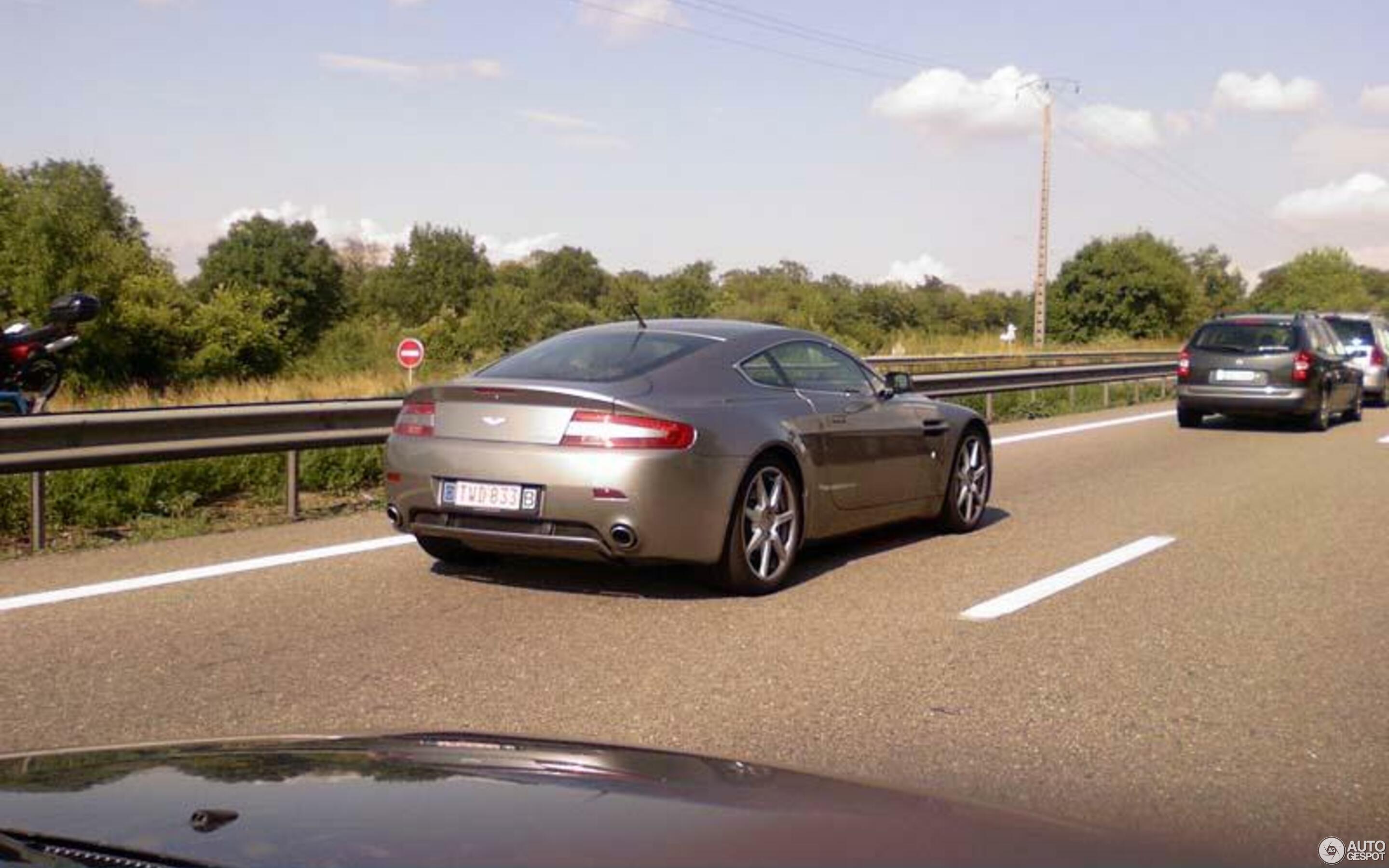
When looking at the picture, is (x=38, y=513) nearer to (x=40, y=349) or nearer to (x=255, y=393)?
(x=40, y=349)

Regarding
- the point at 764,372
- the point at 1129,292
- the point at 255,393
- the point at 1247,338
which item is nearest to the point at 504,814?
the point at 764,372

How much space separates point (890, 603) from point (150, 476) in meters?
5.81

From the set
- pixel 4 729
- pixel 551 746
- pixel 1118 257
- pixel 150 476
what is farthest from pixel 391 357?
pixel 1118 257

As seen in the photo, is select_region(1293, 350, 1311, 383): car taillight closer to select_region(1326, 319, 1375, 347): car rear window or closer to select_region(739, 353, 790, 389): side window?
select_region(1326, 319, 1375, 347): car rear window

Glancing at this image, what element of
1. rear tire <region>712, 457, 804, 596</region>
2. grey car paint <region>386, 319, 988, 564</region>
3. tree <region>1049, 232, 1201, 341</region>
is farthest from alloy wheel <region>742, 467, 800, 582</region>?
tree <region>1049, 232, 1201, 341</region>

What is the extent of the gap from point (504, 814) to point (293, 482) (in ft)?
27.1

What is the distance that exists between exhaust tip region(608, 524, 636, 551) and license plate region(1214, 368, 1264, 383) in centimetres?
1462

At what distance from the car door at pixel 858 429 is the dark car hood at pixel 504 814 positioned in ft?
17.0

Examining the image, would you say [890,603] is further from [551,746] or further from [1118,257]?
[1118,257]

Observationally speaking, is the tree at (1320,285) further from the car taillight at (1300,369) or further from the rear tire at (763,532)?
the rear tire at (763,532)

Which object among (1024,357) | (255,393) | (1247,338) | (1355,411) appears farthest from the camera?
(1024,357)

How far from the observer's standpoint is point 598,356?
23.8 ft

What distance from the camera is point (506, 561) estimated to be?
7.94 m

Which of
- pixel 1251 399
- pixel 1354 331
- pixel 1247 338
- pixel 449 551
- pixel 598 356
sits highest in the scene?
pixel 1354 331
